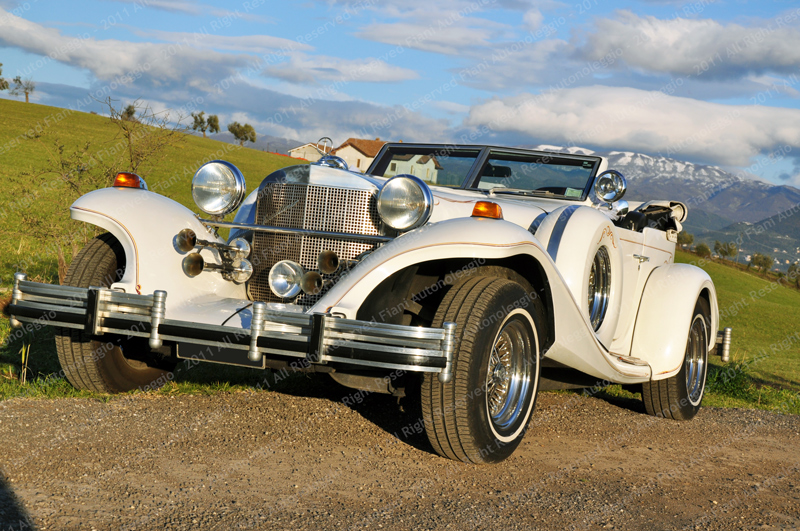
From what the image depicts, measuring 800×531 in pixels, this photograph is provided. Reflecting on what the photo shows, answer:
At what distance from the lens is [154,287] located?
13.0 feet

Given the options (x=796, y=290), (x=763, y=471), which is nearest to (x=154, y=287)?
(x=763, y=471)

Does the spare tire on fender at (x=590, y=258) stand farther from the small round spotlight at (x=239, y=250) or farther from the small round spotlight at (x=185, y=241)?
the small round spotlight at (x=185, y=241)

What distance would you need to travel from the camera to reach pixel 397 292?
364 cm

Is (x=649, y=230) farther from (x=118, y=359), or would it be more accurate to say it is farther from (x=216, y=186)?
(x=118, y=359)

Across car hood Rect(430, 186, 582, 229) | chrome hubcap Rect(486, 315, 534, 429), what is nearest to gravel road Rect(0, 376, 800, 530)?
chrome hubcap Rect(486, 315, 534, 429)

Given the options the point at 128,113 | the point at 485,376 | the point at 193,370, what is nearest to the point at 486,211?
the point at 485,376

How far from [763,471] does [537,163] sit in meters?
2.76

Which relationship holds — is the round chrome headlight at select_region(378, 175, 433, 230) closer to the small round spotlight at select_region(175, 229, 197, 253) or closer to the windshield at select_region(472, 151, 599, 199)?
the small round spotlight at select_region(175, 229, 197, 253)

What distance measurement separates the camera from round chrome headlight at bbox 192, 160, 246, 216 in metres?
4.49

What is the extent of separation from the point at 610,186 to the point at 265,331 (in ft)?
10.3

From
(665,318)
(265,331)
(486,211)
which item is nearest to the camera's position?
(265,331)

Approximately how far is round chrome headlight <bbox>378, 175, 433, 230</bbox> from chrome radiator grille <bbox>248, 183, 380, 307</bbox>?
1.04 ft

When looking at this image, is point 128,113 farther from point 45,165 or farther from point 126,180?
point 45,165

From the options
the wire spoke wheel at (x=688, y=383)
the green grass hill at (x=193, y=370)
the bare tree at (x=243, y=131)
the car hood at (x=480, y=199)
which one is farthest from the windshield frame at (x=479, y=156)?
the bare tree at (x=243, y=131)
